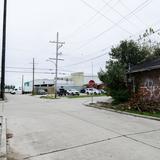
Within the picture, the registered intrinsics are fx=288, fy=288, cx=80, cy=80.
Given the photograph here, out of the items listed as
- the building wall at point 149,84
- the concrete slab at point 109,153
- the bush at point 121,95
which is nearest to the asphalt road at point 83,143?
the concrete slab at point 109,153

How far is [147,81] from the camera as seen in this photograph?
24.8 m

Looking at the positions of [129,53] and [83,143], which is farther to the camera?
[129,53]

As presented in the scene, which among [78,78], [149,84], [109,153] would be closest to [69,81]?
[78,78]

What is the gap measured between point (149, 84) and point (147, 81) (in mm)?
436

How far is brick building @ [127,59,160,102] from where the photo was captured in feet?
75.5

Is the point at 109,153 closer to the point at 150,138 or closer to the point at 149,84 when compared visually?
the point at 150,138

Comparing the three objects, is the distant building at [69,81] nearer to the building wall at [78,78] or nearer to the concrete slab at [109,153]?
the building wall at [78,78]

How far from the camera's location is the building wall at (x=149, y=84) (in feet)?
75.5

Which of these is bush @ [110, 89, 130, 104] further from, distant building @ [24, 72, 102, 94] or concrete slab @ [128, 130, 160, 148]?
distant building @ [24, 72, 102, 94]

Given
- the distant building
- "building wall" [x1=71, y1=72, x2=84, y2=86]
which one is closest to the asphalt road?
the distant building

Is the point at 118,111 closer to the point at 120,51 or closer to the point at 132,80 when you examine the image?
the point at 132,80

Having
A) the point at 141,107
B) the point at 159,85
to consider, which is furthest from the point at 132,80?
the point at 141,107

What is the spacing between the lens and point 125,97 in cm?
2519

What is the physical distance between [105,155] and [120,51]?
113ft
